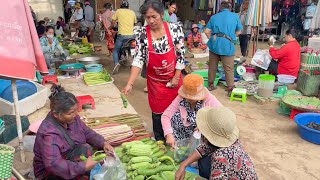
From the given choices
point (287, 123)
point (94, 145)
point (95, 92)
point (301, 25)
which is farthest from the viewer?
point (301, 25)

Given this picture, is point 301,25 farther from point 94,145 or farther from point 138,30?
point 94,145

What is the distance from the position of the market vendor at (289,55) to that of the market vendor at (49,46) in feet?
17.1

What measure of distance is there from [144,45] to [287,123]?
9.76 feet

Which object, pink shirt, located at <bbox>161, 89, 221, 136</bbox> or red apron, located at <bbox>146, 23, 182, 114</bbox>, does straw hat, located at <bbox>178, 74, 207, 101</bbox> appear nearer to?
pink shirt, located at <bbox>161, 89, 221, 136</bbox>

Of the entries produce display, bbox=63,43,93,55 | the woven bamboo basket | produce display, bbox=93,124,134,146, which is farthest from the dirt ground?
produce display, bbox=63,43,93,55

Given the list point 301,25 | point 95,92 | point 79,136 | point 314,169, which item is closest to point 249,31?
point 301,25

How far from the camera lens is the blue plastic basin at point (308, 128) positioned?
4405 mm

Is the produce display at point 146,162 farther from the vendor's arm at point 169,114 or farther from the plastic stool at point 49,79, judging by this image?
the plastic stool at point 49,79

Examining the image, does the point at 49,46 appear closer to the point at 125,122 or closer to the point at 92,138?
the point at 125,122

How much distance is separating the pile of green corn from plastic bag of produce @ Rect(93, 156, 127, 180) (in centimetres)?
12

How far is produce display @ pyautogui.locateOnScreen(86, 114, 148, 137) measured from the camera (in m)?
4.19

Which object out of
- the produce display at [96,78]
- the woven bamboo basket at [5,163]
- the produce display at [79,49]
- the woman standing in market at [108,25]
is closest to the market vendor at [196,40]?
the woman standing in market at [108,25]

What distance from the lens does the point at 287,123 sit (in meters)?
5.17

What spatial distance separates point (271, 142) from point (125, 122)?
2.09m
